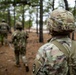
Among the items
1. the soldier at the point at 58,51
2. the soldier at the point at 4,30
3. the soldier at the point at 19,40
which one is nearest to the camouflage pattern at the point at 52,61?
the soldier at the point at 58,51

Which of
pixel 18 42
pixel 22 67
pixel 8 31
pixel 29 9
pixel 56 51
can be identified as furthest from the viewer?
pixel 29 9

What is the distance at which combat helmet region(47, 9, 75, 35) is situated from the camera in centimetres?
279

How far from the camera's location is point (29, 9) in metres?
35.3

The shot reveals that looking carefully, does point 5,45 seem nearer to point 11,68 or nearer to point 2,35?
point 2,35

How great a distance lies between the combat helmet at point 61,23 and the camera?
279 cm

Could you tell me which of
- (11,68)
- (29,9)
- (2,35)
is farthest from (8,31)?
(29,9)

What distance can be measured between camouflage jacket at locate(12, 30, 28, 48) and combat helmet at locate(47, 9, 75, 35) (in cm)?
747

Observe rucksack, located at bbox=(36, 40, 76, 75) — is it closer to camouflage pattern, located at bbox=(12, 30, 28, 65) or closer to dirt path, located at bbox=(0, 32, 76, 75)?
camouflage pattern, located at bbox=(12, 30, 28, 65)

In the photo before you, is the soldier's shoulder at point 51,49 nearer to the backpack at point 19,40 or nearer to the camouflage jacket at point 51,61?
the camouflage jacket at point 51,61

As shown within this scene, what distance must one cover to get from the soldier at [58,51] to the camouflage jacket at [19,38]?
24.4 feet

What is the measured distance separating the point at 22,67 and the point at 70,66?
347 inches

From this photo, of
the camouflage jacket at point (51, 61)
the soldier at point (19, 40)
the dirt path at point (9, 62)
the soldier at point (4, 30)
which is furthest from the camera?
the soldier at point (4, 30)

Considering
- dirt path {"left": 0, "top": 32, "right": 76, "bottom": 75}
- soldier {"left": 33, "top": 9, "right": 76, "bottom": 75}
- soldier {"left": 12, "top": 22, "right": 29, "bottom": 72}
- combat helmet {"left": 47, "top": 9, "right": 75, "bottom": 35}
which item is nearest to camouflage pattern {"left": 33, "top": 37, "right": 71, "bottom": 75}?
soldier {"left": 33, "top": 9, "right": 76, "bottom": 75}

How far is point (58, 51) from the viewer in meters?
2.72
